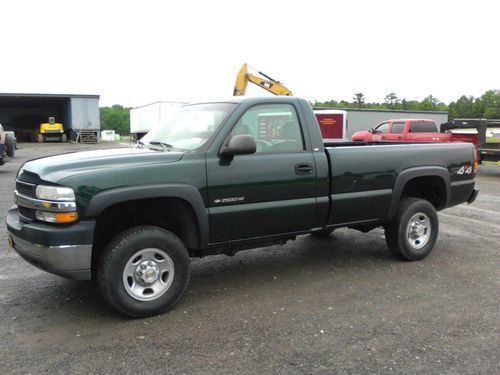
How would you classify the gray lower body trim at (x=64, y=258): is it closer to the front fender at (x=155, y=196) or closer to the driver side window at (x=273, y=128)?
the front fender at (x=155, y=196)

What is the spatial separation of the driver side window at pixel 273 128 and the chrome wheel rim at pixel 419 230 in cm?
190

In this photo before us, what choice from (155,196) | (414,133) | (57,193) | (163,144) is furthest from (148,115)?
(57,193)

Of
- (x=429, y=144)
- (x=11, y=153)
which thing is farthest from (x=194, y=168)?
(x=11, y=153)

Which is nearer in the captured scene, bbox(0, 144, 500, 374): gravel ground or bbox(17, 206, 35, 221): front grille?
bbox(0, 144, 500, 374): gravel ground

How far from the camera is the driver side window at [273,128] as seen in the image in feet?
15.2

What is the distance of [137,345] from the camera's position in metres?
3.55

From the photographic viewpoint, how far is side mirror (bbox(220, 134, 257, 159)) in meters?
4.18

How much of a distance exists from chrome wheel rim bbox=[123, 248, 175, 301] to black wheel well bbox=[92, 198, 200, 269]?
1.10 feet

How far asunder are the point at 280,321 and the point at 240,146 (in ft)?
5.06

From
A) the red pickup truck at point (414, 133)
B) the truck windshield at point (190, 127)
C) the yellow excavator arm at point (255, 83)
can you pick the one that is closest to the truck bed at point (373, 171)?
the truck windshield at point (190, 127)

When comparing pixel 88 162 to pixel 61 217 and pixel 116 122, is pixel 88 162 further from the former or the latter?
pixel 116 122

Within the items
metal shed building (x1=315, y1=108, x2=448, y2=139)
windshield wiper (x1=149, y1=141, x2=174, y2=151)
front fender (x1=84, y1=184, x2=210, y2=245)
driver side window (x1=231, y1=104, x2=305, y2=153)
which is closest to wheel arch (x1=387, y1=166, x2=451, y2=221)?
driver side window (x1=231, y1=104, x2=305, y2=153)

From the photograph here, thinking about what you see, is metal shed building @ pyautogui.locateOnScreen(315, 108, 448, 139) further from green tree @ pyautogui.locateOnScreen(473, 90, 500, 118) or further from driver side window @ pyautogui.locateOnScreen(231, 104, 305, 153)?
green tree @ pyautogui.locateOnScreen(473, 90, 500, 118)

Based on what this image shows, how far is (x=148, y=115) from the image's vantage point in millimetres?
37781
